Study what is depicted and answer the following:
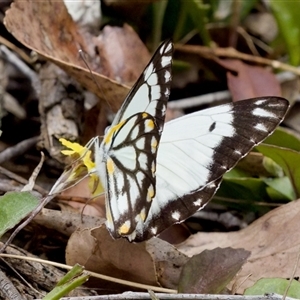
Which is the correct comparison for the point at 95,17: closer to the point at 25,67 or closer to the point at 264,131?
the point at 25,67

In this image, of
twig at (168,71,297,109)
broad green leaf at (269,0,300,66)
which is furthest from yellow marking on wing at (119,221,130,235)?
broad green leaf at (269,0,300,66)

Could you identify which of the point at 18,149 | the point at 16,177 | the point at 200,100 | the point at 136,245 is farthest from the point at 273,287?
the point at 200,100

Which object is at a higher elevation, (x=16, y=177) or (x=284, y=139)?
(x=284, y=139)

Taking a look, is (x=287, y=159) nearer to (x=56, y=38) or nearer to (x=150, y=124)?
(x=150, y=124)

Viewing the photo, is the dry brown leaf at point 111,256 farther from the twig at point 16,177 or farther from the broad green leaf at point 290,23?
the broad green leaf at point 290,23

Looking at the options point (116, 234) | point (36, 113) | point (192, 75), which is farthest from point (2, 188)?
point (192, 75)

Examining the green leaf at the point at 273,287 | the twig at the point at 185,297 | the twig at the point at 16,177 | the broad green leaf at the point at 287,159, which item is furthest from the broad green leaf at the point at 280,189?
the twig at the point at 16,177

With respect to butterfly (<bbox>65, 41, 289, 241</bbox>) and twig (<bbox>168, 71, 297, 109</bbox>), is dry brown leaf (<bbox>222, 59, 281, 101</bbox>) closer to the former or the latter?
twig (<bbox>168, 71, 297, 109</bbox>)
